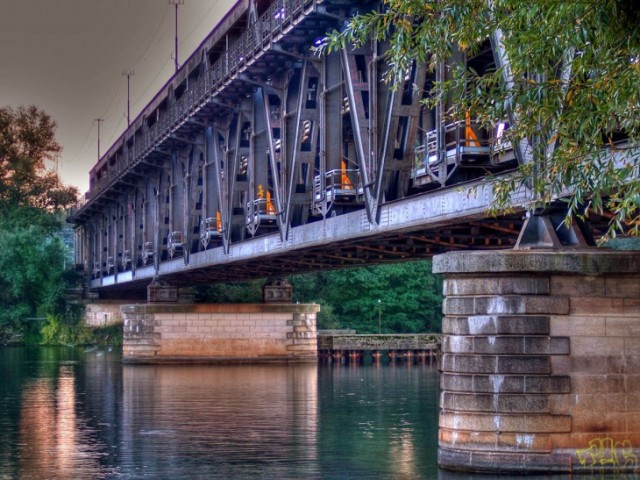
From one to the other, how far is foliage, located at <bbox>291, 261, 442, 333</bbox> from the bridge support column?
85.0 metres

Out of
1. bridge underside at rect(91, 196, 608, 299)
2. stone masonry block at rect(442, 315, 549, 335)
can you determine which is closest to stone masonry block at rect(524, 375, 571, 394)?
stone masonry block at rect(442, 315, 549, 335)

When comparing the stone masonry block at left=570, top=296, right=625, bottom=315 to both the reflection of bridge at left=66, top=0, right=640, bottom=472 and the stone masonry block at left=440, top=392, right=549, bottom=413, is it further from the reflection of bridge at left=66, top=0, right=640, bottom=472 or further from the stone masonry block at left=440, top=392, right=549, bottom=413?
the stone masonry block at left=440, top=392, right=549, bottom=413

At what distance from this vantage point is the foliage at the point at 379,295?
113 metres

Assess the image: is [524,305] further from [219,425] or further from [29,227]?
[29,227]

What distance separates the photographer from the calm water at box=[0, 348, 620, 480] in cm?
3055

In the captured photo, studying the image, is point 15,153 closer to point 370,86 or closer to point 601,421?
point 370,86

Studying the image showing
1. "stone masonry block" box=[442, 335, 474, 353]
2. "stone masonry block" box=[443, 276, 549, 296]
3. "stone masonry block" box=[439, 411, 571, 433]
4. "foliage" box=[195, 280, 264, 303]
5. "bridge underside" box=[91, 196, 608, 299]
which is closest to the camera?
"stone masonry block" box=[439, 411, 571, 433]

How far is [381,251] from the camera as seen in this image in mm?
47219

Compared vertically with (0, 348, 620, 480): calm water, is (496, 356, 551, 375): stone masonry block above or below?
above

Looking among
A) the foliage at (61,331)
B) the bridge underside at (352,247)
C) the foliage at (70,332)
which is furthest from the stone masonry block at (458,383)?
the foliage at (61,331)

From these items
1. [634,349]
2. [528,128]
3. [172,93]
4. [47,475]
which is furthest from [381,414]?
[172,93]

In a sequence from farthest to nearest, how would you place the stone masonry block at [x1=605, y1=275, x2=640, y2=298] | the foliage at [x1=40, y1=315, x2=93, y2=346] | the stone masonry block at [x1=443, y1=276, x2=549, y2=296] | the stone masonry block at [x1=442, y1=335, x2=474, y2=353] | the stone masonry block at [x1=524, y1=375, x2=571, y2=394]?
the foliage at [x1=40, y1=315, x2=93, y2=346] → the stone masonry block at [x1=442, y1=335, x2=474, y2=353] → the stone masonry block at [x1=605, y1=275, x2=640, y2=298] → the stone masonry block at [x1=443, y1=276, x2=549, y2=296] → the stone masonry block at [x1=524, y1=375, x2=571, y2=394]

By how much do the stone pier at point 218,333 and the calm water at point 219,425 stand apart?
8168 millimetres

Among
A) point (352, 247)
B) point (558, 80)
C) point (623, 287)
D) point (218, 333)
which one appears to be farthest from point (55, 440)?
point (218, 333)
